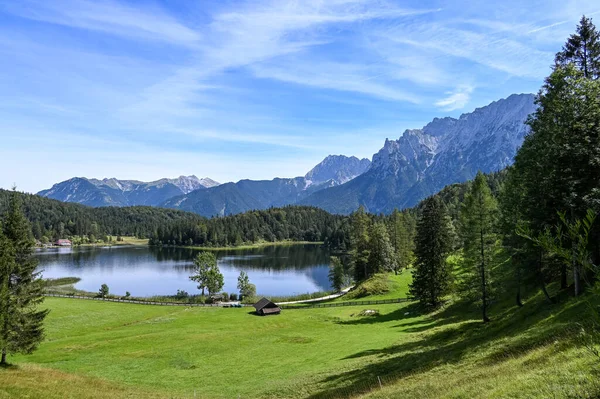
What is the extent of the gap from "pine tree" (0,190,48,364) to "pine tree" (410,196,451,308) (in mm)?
49167

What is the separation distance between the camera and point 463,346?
30047 millimetres

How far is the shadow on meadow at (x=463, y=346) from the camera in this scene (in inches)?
926

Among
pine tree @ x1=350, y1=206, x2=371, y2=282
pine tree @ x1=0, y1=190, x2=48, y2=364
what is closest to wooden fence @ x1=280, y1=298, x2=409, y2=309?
pine tree @ x1=350, y1=206, x2=371, y2=282

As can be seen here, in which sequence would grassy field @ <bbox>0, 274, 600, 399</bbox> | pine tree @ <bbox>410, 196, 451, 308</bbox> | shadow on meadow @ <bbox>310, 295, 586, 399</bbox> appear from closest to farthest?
1. grassy field @ <bbox>0, 274, 600, 399</bbox>
2. shadow on meadow @ <bbox>310, 295, 586, 399</bbox>
3. pine tree @ <bbox>410, 196, 451, 308</bbox>

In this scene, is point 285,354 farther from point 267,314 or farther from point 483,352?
point 267,314

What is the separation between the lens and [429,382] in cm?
2159

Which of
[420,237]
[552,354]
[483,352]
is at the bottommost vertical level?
[483,352]

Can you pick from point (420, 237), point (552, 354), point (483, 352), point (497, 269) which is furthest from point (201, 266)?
point (552, 354)

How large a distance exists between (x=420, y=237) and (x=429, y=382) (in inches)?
1652

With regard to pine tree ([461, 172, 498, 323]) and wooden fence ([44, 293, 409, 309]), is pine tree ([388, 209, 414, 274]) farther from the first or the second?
pine tree ([461, 172, 498, 323])

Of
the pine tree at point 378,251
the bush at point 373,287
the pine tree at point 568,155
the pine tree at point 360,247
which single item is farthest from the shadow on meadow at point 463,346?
the pine tree at point 360,247

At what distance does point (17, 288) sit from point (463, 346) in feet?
128

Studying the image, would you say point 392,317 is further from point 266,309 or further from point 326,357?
point 266,309

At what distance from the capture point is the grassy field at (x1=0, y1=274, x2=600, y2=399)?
18406 millimetres
